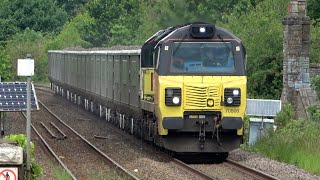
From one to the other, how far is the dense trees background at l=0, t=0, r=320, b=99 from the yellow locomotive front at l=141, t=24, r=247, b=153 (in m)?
3.62

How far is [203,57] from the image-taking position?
62.7 ft

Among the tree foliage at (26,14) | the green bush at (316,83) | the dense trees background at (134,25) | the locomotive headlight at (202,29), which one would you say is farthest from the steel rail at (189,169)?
the tree foliage at (26,14)

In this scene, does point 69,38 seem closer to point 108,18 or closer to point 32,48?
point 32,48

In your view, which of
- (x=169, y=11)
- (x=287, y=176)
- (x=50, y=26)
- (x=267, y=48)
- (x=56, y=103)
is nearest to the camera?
(x=287, y=176)

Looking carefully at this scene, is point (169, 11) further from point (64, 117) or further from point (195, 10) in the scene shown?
point (64, 117)

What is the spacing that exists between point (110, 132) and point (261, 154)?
8649mm

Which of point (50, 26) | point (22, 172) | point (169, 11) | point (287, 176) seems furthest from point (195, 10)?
point (50, 26)

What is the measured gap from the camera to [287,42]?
2811 cm

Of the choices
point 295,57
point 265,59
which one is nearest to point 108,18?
point 265,59

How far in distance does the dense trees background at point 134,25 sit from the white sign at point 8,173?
10905mm

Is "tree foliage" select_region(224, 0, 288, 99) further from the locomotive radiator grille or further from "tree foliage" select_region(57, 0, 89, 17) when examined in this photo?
"tree foliage" select_region(57, 0, 89, 17)

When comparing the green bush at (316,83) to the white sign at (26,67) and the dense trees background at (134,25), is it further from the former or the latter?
the white sign at (26,67)

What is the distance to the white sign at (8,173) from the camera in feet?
40.8

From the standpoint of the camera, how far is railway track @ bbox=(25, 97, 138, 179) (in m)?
17.4
